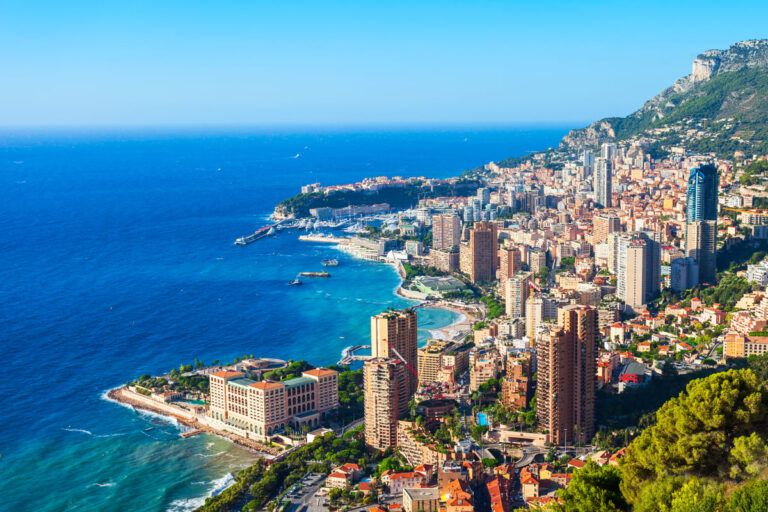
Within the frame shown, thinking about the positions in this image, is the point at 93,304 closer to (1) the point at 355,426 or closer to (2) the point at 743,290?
(1) the point at 355,426

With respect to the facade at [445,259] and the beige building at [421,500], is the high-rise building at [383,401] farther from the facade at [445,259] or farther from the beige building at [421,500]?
the facade at [445,259]

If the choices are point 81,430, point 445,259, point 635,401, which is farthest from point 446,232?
point 81,430

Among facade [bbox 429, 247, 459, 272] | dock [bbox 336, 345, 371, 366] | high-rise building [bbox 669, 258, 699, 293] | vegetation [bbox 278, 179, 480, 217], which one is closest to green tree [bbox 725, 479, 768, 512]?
dock [bbox 336, 345, 371, 366]

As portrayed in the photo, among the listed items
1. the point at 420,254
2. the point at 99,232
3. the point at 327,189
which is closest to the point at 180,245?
the point at 99,232

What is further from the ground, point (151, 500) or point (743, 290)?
point (743, 290)

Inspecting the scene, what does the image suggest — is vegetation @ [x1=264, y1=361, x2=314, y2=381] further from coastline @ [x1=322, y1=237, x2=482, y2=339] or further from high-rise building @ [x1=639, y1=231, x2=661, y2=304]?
high-rise building @ [x1=639, y1=231, x2=661, y2=304]

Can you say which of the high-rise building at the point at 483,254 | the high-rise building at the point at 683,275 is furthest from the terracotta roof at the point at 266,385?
the high-rise building at the point at 483,254
